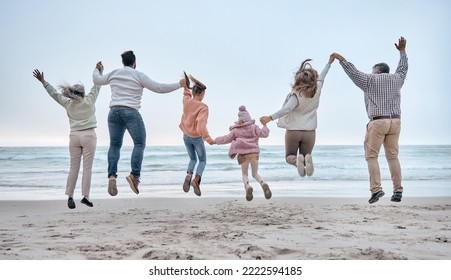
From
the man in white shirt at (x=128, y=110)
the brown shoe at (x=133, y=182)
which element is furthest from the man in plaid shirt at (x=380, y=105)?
the brown shoe at (x=133, y=182)

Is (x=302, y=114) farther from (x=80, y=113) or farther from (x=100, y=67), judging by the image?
(x=80, y=113)

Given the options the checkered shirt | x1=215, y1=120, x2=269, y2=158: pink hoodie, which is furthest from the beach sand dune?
the checkered shirt

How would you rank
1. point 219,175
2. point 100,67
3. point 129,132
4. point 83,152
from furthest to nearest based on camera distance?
point 219,175 → point 83,152 → point 100,67 → point 129,132

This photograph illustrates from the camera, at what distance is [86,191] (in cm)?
586

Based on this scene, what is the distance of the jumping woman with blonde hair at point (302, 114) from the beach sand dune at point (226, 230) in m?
0.75

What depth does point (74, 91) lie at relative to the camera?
5793 mm

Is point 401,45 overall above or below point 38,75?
above

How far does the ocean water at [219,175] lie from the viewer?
9047mm

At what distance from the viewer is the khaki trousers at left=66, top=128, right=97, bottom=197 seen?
5.81 meters

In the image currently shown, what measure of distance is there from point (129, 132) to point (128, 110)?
0.71 ft

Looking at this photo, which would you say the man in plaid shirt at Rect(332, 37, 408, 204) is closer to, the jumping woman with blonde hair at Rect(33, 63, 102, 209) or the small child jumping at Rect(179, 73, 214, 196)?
the small child jumping at Rect(179, 73, 214, 196)

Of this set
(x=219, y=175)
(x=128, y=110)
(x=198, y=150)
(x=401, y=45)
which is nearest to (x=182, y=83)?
(x=128, y=110)
